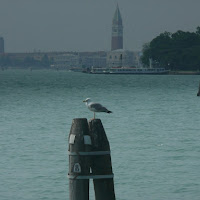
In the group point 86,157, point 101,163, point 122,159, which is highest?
point 86,157

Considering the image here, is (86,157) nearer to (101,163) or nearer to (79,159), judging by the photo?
(79,159)

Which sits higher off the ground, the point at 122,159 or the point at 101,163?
the point at 101,163

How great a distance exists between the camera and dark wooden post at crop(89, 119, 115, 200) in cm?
1311

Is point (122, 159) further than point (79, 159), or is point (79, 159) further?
point (122, 159)

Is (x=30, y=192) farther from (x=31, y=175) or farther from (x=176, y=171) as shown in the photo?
(x=176, y=171)

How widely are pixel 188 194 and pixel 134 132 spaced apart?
18408 mm

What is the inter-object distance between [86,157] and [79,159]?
124mm

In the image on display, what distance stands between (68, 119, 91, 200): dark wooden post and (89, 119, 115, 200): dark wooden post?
13cm

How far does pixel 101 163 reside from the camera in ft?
43.2

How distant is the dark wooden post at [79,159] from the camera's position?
42.7 feet

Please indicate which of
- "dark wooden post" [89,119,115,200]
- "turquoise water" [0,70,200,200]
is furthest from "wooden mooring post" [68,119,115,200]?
"turquoise water" [0,70,200,200]

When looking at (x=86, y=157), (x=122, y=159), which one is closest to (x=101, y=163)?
(x=86, y=157)

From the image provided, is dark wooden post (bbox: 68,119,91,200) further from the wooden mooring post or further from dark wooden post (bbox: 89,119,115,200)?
dark wooden post (bbox: 89,119,115,200)

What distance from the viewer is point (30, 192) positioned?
2134 cm
